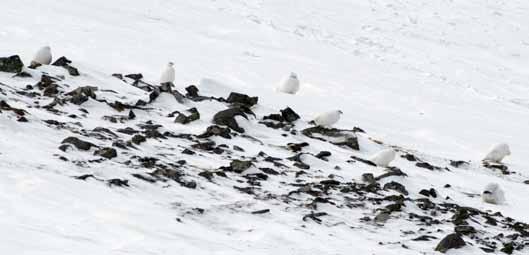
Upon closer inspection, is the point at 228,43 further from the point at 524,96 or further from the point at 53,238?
the point at 53,238

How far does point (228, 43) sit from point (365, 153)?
9760 millimetres

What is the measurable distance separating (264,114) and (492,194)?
411 cm

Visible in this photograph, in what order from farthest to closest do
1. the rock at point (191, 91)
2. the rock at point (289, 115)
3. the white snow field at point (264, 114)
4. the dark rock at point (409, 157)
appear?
the rock at point (191, 91)
the rock at point (289, 115)
the dark rock at point (409, 157)
the white snow field at point (264, 114)

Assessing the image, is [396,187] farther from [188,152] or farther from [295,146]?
[188,152]

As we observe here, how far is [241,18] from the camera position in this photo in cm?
2550

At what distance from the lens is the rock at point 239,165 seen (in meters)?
8.51

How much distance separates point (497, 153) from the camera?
42.8 ft

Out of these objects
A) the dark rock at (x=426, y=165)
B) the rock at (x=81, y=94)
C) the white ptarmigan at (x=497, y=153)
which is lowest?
the rock at (x=81, y=94)

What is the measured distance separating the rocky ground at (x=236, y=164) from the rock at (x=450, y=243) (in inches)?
Result: 0.4

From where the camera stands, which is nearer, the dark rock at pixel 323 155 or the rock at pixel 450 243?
the rock at pixel 450 243

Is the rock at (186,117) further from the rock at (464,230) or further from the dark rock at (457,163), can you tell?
the rock at (464,230)

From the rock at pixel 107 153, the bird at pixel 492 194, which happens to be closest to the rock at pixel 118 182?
the rock at pixel 107 153

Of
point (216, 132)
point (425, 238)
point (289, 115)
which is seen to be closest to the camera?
point (425, 238)

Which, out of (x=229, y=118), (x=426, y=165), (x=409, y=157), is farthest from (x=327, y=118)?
(x=229, y=118)
